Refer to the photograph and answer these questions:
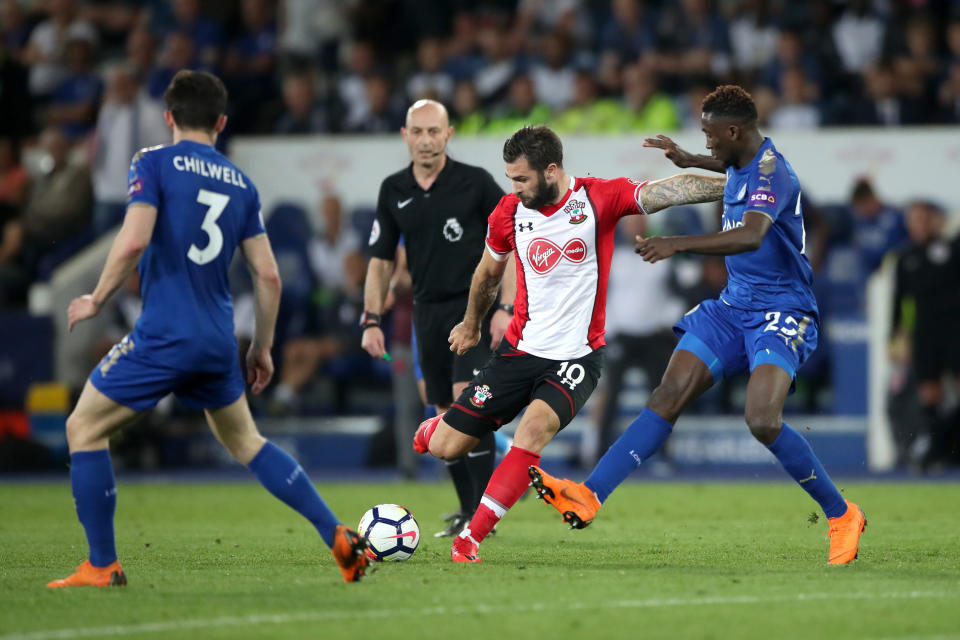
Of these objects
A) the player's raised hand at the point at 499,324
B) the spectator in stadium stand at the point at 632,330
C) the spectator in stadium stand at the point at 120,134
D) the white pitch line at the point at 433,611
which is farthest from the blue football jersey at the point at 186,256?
the spectator in stadium stand at the point at 120,134

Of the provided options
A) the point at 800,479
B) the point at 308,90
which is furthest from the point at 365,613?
the point at 308,90

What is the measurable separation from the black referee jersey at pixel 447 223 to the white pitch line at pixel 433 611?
137 inches

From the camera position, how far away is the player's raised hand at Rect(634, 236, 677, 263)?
6242mm

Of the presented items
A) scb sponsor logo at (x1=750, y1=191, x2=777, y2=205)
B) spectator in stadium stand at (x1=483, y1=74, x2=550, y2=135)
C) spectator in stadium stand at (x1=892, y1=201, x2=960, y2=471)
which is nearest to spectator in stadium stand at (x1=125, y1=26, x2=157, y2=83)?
spectator in stadium stand at (x1=483, y1=74, x2=550, y2=135)

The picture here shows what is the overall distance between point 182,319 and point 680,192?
2.69m

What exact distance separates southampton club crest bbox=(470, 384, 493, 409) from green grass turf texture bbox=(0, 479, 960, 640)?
83 centimetres

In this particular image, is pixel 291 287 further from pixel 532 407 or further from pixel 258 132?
pixel 532 407

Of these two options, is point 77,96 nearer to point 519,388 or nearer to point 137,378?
point 519,388

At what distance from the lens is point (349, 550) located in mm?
6137

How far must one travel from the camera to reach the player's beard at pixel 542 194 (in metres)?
7.07

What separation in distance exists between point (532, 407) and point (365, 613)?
191 centimetres

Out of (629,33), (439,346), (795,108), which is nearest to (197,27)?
(629,33)

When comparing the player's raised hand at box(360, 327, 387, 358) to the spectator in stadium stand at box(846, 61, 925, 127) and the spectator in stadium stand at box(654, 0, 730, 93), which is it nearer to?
Answer: the spectator in stadium stand at box(654, 0, 730, 93)

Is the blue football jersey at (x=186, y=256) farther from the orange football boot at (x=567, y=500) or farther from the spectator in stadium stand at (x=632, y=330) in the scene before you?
the spectator in stadium stand at (x=632, y=330)
